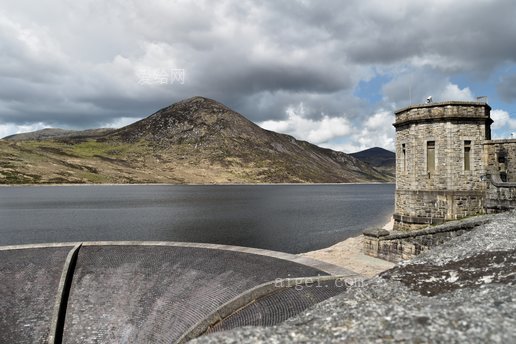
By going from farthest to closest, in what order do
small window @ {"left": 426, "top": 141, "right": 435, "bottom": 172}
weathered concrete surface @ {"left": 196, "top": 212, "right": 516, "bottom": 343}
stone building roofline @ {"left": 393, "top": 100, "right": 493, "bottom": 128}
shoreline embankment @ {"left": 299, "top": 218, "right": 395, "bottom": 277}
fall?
small window @ {"left": 426, "top": 141, "right": 435, "bottom": 172}, stone building roofline @ {"left": 393, "top": 100, "right": 493, "bottom": 128}, shoreline embankment @ {"left": 299, "top": 218, "right": 395, "bottom": 277}, weathered concrete surface @ {"left": 196, "top": 212, "right": 516, "bottom": 343}

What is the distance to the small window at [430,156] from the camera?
3194 centimetres

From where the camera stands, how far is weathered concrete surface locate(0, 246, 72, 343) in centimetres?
2195

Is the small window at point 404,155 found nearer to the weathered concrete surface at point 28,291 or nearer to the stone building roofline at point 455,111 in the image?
the stone building roofline at point 455,111

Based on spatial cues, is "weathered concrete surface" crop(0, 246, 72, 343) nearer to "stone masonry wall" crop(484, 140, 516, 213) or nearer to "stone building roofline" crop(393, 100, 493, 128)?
"stone building roofline" crop(393, 100, 493, 128)

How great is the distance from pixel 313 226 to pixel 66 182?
166 meters

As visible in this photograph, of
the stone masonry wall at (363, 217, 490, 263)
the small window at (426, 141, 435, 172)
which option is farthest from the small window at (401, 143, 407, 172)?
the stone masonry wall at (363, 217, 490, 263)

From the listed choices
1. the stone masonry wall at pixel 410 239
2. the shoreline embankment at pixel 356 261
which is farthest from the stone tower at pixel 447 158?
the shoreline embankment at pixel 356 261

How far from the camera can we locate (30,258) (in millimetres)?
25578

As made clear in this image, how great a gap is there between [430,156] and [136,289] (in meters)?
26.5

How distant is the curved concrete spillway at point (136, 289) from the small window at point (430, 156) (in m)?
16.3

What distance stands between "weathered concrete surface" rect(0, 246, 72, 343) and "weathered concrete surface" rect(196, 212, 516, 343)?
18753mm

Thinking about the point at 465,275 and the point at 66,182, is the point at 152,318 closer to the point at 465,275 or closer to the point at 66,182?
the point at 465,275

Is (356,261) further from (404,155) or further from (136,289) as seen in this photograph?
(136,289)

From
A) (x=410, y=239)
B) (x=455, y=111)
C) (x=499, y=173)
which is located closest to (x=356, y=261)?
(x=410, y=239)
